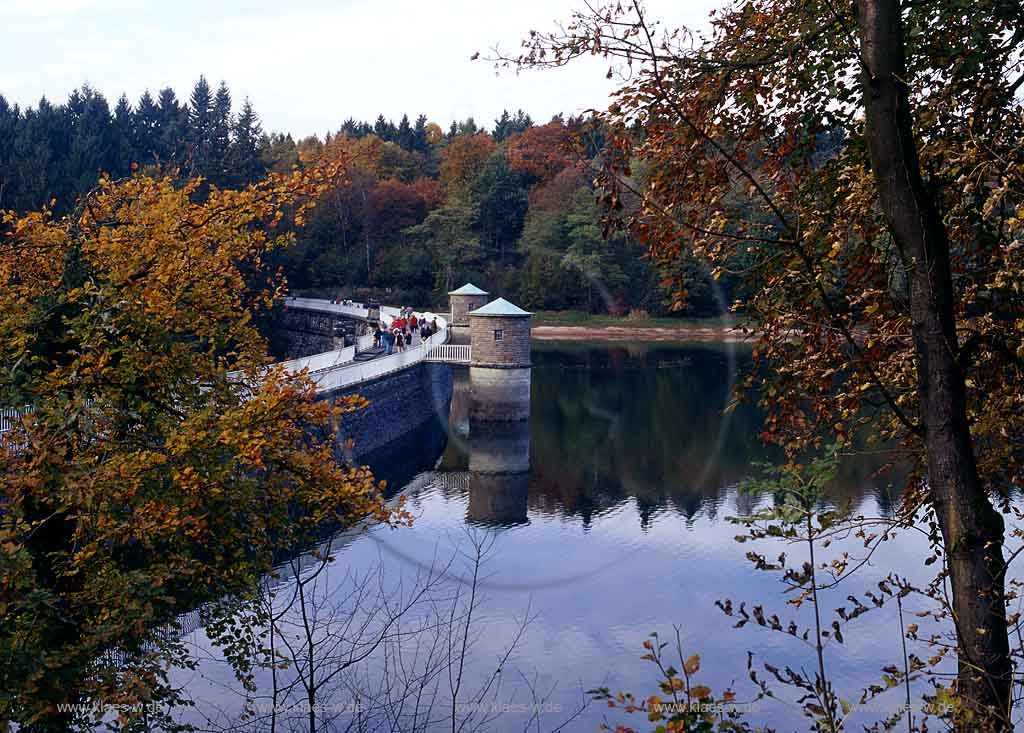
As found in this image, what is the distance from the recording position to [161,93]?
85.6 m

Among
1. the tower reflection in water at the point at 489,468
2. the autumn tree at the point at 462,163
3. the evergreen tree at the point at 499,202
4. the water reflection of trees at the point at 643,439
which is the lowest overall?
the tower reflection in water at the point at 489,468

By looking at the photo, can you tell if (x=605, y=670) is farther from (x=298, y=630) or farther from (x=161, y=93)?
(x=161, y=93)

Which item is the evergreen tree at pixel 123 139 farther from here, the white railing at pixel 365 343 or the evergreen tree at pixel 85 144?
the white railing at pixel 365 343

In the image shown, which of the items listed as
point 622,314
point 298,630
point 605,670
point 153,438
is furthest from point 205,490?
point 622,314

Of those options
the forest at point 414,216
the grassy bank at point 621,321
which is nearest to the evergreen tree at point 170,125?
the forest at point 414,216

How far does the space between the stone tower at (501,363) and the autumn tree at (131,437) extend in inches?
983

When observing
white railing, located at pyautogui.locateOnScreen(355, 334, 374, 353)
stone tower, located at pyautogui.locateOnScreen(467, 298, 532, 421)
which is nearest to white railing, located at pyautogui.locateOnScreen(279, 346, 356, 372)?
stone tower, located at pyautogui.locateOnScreen(467, 298, 532, 421)

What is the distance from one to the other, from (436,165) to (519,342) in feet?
205

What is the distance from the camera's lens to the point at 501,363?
35406mm

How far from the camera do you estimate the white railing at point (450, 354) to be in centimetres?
3744

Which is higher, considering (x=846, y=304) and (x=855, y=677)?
(x=846, y=304)

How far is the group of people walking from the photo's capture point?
39.9 m

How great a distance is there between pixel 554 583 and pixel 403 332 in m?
24.0

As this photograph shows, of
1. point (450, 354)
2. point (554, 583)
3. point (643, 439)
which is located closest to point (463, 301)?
point (450, 354)
